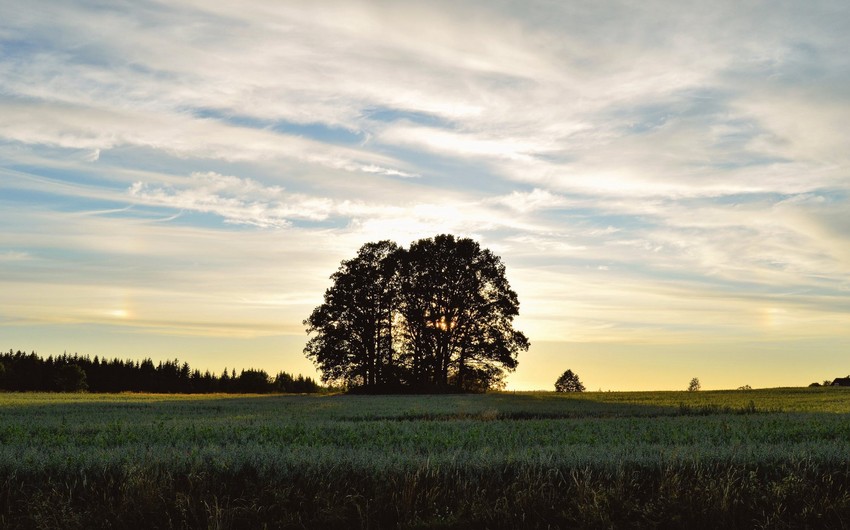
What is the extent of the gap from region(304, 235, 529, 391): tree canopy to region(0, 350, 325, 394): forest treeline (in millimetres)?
39788

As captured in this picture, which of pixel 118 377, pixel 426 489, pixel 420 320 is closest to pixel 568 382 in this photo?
pixel 420 320

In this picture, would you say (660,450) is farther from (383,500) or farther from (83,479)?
(83,479)

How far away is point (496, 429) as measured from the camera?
758 inches

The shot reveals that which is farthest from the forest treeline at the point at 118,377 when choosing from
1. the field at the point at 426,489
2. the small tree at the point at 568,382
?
the field at the point at 426,489

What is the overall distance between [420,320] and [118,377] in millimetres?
73909

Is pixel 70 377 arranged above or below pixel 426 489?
above

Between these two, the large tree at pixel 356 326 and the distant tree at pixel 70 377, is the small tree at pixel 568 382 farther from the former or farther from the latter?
the distant tree at pixel 70 377

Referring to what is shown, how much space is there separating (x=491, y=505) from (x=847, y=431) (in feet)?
45.9

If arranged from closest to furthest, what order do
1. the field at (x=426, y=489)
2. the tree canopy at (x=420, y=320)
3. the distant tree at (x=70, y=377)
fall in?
the field at (x=426, y=489)
the tree canopy at (x=420, y=320)
the distant tree at (x=70, y=377)

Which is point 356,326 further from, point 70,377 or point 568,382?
Result: point 70,377

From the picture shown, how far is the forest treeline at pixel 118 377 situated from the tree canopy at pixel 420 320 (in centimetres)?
3979

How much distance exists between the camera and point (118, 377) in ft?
392

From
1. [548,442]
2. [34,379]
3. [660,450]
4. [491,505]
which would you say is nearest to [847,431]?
[548,442]

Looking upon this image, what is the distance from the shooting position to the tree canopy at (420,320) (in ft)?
216
